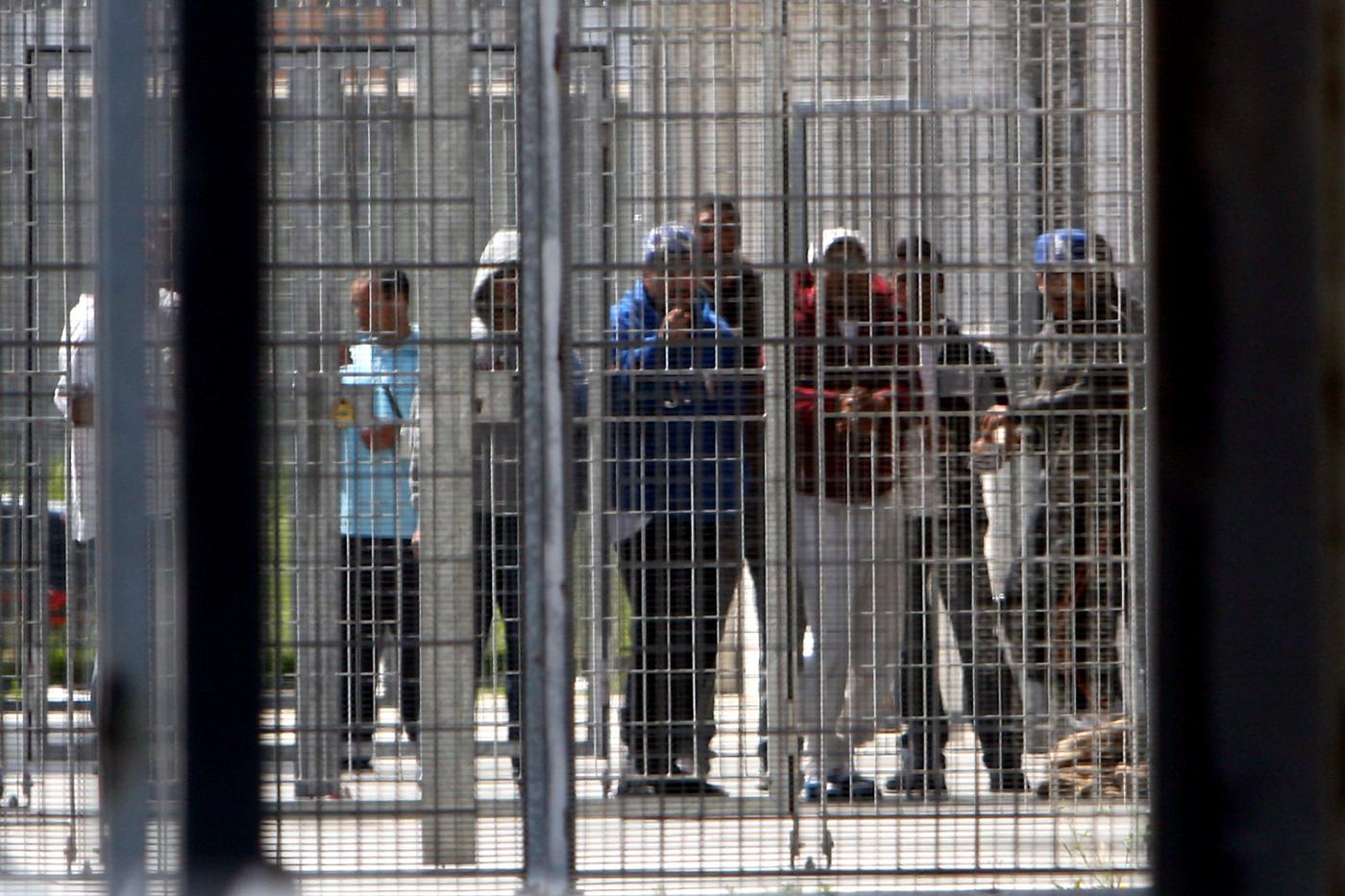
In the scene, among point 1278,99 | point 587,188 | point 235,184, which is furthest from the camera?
point 587,188

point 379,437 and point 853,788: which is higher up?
point 379,437

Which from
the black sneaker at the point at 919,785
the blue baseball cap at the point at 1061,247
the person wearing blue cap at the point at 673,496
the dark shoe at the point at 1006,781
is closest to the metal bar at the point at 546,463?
the person wearing blue cap at the point at 673,496

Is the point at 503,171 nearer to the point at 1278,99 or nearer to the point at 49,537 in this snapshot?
the point at 49,537

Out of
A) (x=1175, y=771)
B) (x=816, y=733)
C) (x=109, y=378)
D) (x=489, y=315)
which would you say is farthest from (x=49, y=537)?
(x=1175, y=771)

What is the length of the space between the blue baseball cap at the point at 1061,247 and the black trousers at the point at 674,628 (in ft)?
3.24

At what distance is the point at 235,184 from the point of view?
1680 mm

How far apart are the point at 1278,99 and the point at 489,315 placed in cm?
291

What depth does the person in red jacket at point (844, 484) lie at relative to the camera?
15.1ft

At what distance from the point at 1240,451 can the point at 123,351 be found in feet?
3.53

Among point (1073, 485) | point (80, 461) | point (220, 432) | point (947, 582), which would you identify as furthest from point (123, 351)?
point (1073, 485)

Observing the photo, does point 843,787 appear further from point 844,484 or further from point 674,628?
point 844,484

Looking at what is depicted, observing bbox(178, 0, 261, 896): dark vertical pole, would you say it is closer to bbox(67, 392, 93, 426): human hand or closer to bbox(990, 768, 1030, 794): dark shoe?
bbox(67, 392, 93, 426): human hand

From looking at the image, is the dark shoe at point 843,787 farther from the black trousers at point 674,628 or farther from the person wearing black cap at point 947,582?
the black trousers at point 674,628

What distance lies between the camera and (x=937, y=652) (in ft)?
15.4
